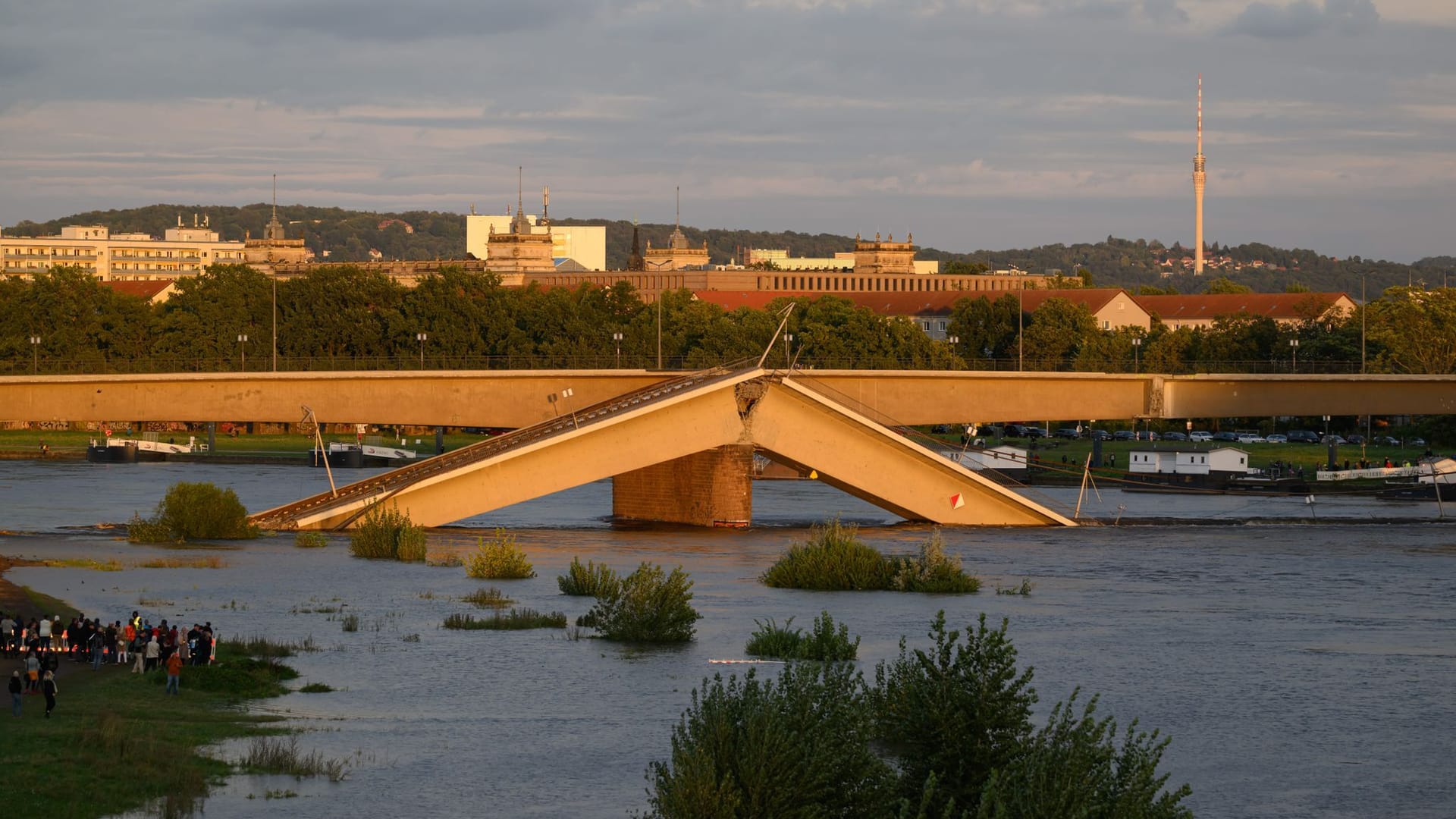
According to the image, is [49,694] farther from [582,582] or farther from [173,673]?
[582,582]

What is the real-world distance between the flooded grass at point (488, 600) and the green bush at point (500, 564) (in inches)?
149

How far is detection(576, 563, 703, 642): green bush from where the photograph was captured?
158 ft

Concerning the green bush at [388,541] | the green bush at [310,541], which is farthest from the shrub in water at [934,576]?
the green bush at [310,541]

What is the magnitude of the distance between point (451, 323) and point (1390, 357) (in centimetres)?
6453

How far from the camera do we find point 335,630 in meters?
48.1

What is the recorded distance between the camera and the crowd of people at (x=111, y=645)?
39375 mm

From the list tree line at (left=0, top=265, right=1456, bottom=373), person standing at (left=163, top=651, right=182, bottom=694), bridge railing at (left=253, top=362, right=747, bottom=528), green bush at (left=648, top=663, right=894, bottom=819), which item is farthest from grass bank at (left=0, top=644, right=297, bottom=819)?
tree line at (left=0, top=265, right=1456, bottom=373)

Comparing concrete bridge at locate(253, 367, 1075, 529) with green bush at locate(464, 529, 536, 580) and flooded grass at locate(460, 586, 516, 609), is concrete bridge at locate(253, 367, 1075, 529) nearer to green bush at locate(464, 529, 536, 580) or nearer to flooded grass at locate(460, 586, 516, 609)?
green bush at locate(464, 529, 536, 580)

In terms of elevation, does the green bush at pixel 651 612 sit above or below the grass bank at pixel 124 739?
above

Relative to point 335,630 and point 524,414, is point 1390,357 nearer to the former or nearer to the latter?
point 524,414

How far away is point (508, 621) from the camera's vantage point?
5059 centimetres

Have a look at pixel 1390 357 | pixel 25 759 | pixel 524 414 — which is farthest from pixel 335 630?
pixel 1390 357

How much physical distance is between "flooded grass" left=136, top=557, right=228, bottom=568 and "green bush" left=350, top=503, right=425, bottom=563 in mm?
4462

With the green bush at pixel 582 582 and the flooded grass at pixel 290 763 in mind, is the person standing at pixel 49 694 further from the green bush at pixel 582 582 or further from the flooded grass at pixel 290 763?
the green bush at pixel 582 582
